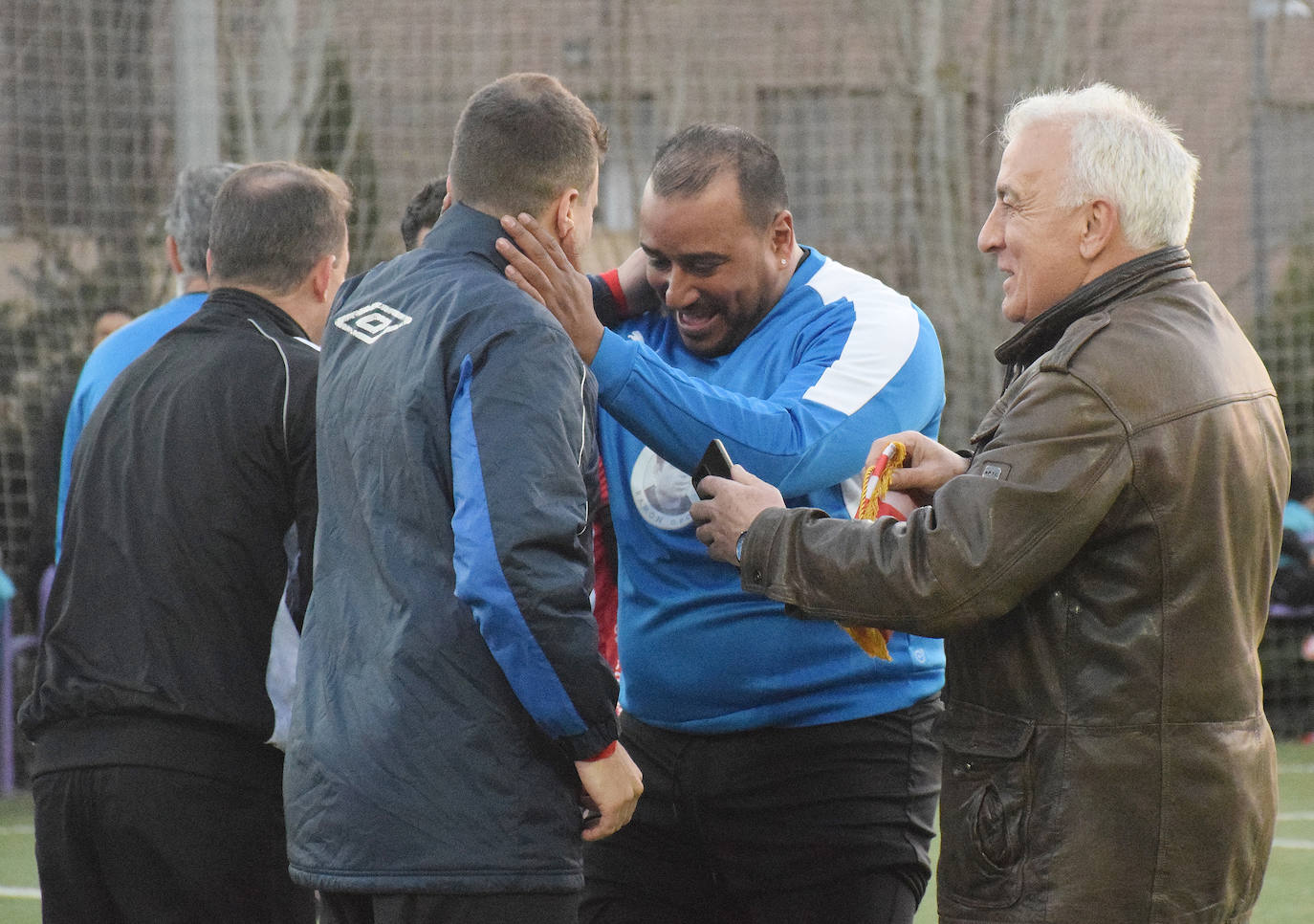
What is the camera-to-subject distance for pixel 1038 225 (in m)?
2.45

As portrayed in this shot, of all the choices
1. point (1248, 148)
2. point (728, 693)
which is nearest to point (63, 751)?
point (728, 693)

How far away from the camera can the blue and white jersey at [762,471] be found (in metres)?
2.81

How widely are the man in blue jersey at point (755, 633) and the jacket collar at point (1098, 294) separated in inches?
19.6

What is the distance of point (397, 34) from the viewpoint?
9.32 metres

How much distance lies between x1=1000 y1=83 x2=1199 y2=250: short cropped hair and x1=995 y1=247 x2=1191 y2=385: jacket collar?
42 mm

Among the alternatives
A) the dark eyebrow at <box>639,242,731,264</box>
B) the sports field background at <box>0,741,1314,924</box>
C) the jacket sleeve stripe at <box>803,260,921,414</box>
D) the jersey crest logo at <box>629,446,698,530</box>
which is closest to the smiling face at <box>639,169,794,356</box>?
the dark eyebrow at <box>639,242,731,264</box>

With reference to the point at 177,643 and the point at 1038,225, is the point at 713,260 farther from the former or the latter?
the point at 177,643

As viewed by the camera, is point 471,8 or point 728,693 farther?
point 471,8

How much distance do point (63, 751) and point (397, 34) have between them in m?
7.06

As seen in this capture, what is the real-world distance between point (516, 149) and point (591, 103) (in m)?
7.17

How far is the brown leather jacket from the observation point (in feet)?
7.34

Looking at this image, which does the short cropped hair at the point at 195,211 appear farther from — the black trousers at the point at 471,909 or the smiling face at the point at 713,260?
the black trousers at the point at 471,909

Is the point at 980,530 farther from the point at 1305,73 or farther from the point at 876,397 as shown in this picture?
the point at 1305,73

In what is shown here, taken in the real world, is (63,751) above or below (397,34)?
below
